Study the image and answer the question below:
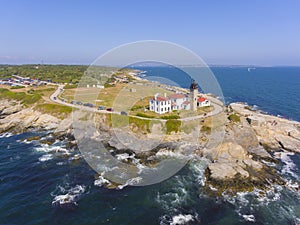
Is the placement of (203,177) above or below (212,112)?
below

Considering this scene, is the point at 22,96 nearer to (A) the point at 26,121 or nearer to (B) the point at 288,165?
(A) the point at 26,121

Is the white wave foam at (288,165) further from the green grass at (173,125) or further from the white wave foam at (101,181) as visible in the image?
the white wave foam at (101,181)

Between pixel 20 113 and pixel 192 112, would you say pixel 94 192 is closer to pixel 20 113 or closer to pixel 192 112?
pixel 192 112

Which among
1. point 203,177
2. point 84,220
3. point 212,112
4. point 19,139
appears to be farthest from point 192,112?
point 19,139

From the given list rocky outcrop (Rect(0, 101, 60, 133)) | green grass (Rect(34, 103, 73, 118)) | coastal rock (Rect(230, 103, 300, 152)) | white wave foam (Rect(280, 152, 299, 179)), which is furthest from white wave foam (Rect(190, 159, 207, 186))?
rocky outcrop (Rect(0, 101, 60, 133))

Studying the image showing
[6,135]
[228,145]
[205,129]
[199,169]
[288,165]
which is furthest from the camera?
[6,135]

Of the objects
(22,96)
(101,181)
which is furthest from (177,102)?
(22,96)
